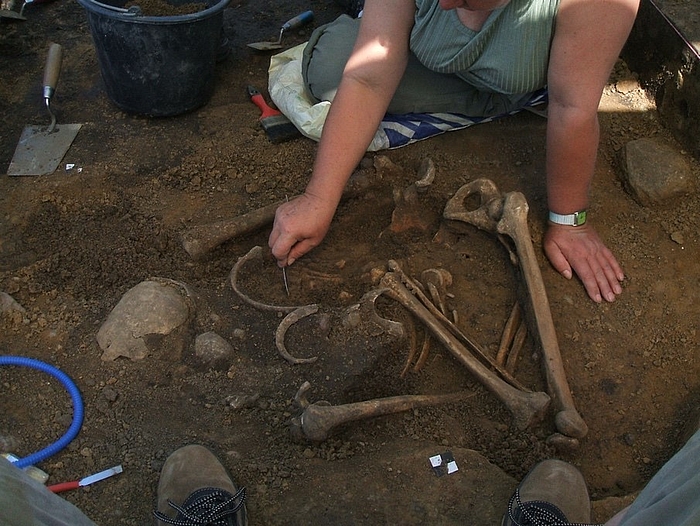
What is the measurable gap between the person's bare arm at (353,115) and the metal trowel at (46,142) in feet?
4.38

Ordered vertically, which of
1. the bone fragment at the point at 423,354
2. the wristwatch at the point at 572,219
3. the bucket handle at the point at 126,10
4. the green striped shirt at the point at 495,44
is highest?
the green striped shirt at the point at 495,44

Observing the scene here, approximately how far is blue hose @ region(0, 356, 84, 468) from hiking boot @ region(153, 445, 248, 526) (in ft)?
1.09

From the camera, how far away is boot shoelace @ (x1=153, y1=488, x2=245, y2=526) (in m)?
1.87

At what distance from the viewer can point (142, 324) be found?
236cm

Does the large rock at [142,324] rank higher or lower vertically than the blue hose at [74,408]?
higher

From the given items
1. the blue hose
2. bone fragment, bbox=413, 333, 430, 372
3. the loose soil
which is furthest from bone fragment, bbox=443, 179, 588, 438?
the blue hose

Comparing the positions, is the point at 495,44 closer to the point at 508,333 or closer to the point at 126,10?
the point at 508,333

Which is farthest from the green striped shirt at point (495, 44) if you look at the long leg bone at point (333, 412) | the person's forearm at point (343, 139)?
the long leg bone at point (333, 412)

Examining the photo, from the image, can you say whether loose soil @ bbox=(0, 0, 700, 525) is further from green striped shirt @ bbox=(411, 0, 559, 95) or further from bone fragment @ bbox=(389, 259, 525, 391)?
green striped shirt @ bbox=(411, 0, 559, 95)

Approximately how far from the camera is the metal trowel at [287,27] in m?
3.94

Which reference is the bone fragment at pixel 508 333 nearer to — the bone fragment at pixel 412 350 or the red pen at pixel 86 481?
the bone fragment at pixel 412 350

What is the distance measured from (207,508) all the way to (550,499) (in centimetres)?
93

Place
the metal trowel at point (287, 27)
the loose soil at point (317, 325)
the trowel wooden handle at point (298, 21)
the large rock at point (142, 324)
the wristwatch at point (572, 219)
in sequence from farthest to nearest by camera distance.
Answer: the trowel wooden handle at point (298, 21) < the metal trowel at point (287, 27) < the wristwatch at point (572, 219) < the large rock at point (142, 324) < the loose soil at point (317, 325)

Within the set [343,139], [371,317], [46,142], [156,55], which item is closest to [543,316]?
[371,317]
